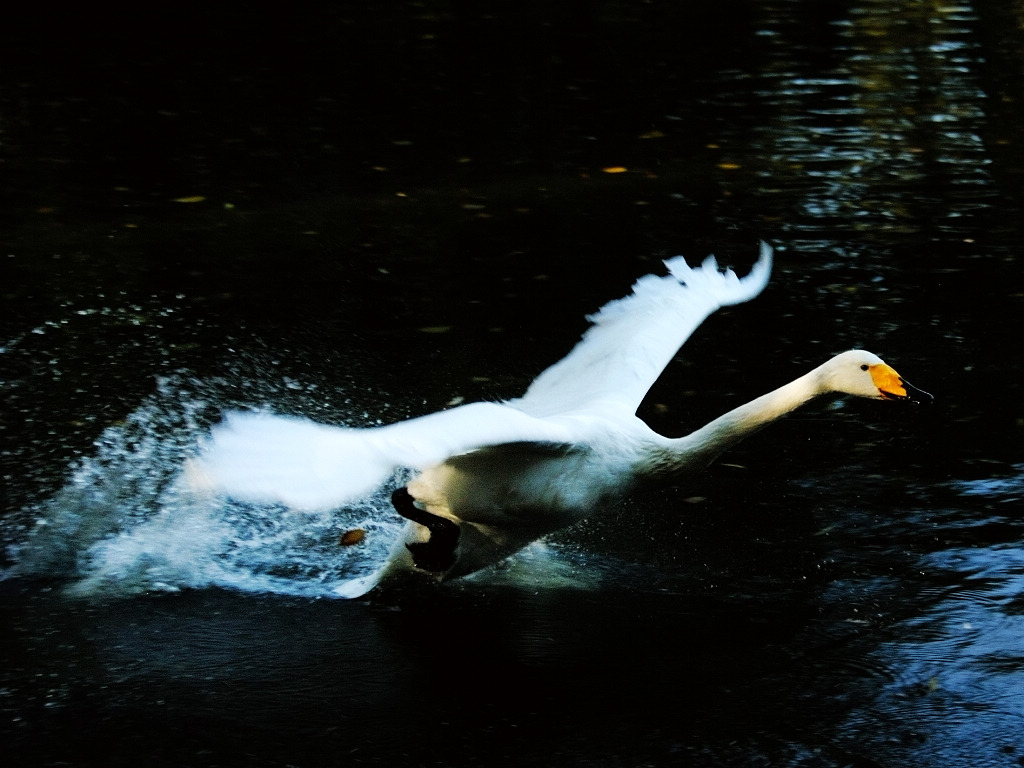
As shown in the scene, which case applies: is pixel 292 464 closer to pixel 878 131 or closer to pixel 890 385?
pixel 890 385

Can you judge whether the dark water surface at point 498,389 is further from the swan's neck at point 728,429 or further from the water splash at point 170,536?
the swan's neck at point 728,429

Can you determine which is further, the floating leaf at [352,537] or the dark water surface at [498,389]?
the floating leaf at [352,537]

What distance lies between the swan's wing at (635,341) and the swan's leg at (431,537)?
77cm

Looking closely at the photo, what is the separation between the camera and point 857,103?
14086 mm

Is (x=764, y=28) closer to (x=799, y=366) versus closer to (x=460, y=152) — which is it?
(x=460, y=152)

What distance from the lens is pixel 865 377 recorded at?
17.7ft

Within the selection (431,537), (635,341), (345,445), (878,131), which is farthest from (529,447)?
(878,131)

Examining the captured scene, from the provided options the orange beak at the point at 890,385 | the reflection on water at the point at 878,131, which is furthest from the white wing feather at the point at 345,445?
the reflection on water at the point at 878,131

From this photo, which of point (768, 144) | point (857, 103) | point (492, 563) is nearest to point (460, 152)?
point (768, 144)

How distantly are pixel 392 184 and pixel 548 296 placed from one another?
106 inches

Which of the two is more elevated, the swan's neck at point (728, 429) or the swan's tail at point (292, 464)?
the swan's tail at point (292, 464)

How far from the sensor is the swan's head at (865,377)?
537cm

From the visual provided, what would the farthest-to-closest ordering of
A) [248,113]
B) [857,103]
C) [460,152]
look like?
[857,103]
[248,113]
[460,152]

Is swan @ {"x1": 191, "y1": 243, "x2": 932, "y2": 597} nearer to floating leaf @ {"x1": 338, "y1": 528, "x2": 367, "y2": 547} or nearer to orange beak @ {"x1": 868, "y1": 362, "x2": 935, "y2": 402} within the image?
orange beak @ {"x1": 868, "y1": 362, "x2": 935, "y2": 402}
